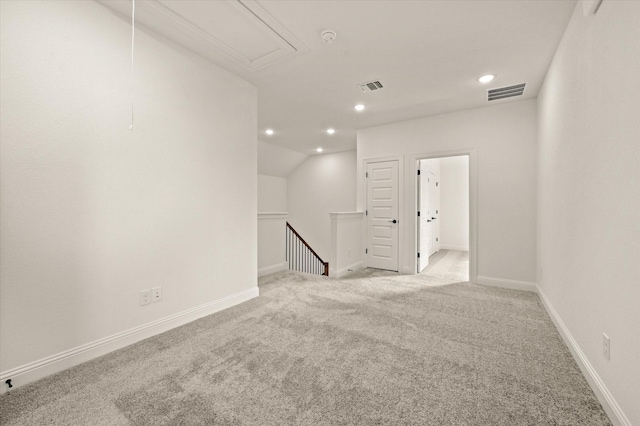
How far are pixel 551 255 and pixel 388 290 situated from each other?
1807 mm

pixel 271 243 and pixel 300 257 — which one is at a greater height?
pixel 271 243

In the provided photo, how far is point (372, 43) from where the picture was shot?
8.12ft

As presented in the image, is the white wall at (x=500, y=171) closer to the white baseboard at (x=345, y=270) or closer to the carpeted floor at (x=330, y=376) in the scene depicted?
the carpeted floor at (x=330, y=376)

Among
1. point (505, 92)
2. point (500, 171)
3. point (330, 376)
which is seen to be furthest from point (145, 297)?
point (505, 92)

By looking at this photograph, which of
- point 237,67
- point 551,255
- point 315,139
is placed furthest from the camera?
point 315,139

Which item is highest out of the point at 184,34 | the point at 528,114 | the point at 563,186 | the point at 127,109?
the point at 184,34

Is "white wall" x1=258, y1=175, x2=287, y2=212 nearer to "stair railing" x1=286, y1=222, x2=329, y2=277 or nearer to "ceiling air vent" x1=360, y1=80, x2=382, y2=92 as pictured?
"stair railing" x1=286, y1=222, x2=329, y2=277

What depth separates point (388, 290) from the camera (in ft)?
12.0

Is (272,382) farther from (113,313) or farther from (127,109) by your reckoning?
(127,109)

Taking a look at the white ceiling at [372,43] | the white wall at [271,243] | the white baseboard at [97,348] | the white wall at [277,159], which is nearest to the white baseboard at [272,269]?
the white wall at [271,243]

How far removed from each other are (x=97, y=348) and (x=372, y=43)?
3.39 metres

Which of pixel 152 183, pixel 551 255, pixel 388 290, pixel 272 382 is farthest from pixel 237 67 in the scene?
pixel 551 255

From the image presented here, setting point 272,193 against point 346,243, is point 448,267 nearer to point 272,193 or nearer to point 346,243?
point 346,243

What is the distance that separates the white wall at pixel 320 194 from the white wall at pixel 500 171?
2.81 m
